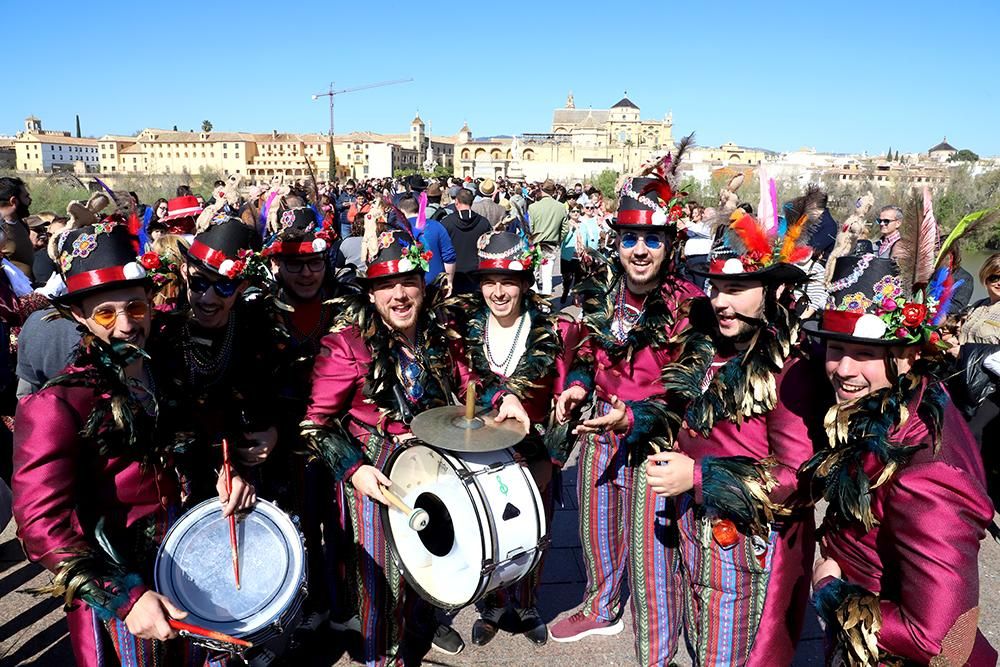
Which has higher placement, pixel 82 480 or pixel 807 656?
pixel 82 480

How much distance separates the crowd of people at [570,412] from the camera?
1.93 metres

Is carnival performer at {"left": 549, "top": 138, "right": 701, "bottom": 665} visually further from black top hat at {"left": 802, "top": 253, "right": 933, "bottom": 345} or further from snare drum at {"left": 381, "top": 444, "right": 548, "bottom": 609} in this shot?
black top hat at {"left": 802, "top": 253, "right": 933, "bottom": 345}

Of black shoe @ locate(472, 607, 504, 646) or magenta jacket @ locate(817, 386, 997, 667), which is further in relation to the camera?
black shoe @ locate(472, 607, 504, 646)

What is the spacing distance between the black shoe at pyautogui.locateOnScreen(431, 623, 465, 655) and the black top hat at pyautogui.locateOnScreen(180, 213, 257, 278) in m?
2.15

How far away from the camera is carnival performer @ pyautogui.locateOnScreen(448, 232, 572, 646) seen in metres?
3.19

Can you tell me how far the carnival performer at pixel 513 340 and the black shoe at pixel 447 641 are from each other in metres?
0.88

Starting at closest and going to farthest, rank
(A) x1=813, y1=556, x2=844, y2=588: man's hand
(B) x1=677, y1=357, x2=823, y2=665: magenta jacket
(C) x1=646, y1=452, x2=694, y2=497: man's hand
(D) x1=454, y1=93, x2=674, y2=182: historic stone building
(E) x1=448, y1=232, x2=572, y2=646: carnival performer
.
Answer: (A) x1=813, y1=556, x2=844, y2=588: man's hand
(B) x1=677, y1=357, x2=823, y2=665: magenta jacket
(C) x1=646, y1=452, x2=694, y2=497: man's hand
(E) x1=448, y1=232, x2=572, y2=646: carnival performer
(D) x1=454, y1=93, x2=674, y2=182: historic stone building

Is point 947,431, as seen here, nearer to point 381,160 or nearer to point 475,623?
point 475,623

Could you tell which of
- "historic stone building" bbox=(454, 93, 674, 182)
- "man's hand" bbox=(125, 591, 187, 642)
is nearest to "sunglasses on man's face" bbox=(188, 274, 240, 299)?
"man's hand" bbox=(125, 591, 187, 642)

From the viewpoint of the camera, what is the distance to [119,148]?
10169cm

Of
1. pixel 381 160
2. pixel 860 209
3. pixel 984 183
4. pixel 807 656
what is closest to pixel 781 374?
pixel 807 656

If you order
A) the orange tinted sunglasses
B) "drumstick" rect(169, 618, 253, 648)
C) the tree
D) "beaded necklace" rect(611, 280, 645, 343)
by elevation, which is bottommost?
"drumstick" rect(169, 618, 253, 648)

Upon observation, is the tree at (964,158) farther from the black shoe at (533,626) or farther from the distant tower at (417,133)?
the distant tower at (417,133)

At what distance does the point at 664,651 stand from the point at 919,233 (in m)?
2.16
